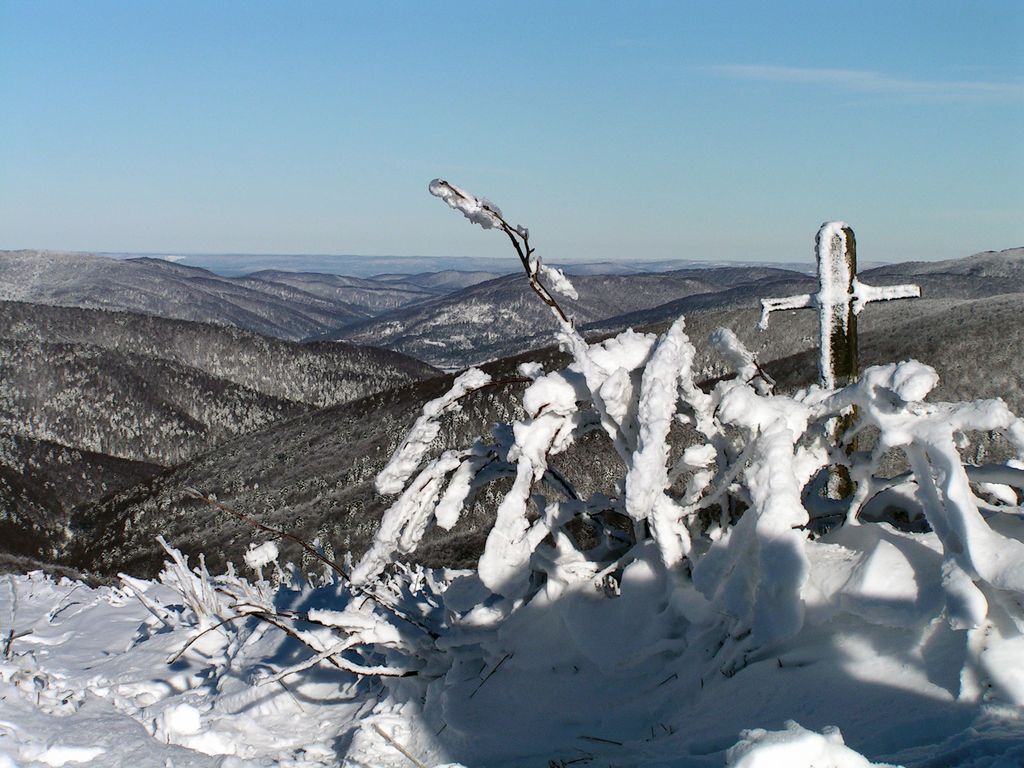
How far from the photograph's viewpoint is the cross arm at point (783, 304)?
7.09m

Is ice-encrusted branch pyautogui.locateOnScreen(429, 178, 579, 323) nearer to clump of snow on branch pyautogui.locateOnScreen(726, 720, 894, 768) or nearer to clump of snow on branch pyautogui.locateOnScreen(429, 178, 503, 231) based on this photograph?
clump of snow on branch pyautogui.locateOnScreen(429, 178, 503, 231)

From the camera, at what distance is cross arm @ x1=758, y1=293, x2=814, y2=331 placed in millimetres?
7090

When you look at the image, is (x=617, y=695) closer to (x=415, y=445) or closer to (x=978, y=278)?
(x=415, y=445)

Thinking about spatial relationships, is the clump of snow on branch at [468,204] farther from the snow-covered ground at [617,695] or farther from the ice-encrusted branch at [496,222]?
the snow-covered ground at [617,695]

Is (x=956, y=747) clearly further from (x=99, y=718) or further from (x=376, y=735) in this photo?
(x=99, y=718)

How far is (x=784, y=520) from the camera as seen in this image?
4.73 meters

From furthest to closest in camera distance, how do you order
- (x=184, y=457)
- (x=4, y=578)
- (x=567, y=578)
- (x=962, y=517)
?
(x=184, y=457) → (x=4, y=578) → (x=567, y=578) → (x=962, y=517)

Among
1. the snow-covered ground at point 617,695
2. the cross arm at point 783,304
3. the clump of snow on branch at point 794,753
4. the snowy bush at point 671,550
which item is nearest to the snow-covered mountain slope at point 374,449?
the snow-covered ground at point 617,695

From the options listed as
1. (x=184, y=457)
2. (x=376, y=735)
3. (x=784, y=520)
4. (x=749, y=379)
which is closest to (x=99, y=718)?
(x=376, y=735)

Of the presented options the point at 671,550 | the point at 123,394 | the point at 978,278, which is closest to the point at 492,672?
the point at 671,550

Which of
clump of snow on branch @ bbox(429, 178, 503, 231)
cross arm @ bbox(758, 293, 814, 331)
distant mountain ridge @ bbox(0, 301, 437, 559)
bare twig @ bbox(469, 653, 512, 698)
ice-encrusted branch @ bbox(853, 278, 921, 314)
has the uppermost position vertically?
clump of snow on branch @ bbox(429, 178, 503, 231)

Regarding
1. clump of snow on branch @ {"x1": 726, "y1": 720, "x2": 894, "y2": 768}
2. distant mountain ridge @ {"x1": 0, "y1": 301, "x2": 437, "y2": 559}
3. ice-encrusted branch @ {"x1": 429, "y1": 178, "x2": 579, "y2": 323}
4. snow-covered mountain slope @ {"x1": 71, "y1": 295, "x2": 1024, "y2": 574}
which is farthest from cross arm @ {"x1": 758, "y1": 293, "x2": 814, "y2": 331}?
distant mountain ridge @ {"x1": 0, "y1": 301, "x2": 437, "y2": 559}

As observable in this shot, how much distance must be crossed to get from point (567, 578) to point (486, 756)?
4.34 ft

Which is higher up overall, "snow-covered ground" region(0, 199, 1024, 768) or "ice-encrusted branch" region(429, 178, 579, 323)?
"ice-encrusted branch" region(429, 178, 579, 323)
